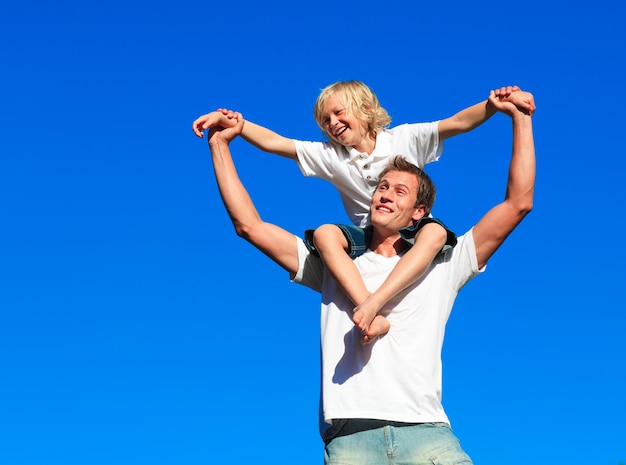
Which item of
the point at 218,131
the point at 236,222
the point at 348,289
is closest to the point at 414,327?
the point at 348,289

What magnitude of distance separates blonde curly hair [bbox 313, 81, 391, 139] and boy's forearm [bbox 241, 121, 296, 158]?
38 centimetres

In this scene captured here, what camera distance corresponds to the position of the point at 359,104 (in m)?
6.26

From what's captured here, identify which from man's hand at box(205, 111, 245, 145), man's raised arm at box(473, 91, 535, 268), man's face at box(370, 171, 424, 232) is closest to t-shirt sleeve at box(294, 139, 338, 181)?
man's hand at box(205, 111, 245, 145)

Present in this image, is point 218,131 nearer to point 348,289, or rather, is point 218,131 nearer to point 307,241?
point 307,241

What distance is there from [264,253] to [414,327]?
964 millimetres

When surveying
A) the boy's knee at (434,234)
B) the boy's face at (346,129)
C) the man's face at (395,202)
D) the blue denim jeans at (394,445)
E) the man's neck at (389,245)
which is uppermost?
the boy's face at (346,129)

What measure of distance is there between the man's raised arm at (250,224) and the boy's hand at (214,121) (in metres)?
0.26

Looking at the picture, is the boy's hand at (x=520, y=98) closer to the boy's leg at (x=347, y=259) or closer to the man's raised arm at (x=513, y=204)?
the man's raised arm at (x=513, y=204)

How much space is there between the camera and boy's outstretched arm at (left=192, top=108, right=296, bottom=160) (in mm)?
5117

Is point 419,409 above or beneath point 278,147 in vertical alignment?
beneath

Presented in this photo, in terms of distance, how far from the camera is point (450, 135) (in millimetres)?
5805

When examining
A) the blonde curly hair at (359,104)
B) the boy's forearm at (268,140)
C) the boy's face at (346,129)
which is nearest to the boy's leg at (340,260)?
the boy's forearm at (268,140)

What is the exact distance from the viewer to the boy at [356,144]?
4.77m

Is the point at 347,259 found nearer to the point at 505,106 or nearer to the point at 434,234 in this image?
the point at 434,234
